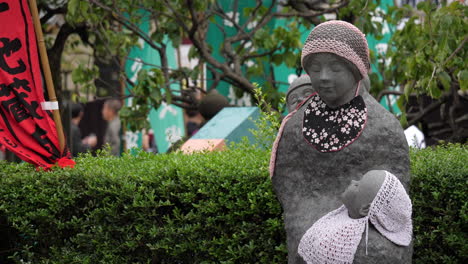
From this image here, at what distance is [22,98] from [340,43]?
3.01 meters

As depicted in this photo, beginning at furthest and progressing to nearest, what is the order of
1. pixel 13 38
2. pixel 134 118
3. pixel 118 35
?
pixel 118 35 → pixel 134 118 → pixel 13 38

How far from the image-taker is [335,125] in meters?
3.10

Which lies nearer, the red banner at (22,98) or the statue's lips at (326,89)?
the statue's lips at (326,89)

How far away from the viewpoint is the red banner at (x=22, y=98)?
16.8 ft

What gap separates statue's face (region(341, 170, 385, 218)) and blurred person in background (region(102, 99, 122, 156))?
8.27 meters

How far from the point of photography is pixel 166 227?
14.5 feet

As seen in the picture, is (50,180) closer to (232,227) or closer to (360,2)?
(232,227)

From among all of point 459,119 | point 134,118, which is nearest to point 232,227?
point 134,118

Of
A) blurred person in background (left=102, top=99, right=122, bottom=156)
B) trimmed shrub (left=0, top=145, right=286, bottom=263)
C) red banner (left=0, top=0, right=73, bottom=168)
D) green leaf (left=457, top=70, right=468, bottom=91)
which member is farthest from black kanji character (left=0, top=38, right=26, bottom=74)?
blurred person in background (left=102, top=99, right=122, bottom=156)

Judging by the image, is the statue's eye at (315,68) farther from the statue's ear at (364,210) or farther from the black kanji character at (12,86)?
the black kanji character at (12,86)

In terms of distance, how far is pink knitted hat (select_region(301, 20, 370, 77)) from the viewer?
3.01 metres

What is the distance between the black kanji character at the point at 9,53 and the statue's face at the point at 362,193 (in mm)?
3213

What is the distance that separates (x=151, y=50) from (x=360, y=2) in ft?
12.6

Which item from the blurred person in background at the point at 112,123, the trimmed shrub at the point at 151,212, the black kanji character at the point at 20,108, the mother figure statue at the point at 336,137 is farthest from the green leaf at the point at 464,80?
the blurred person in background at the point at 112,123
